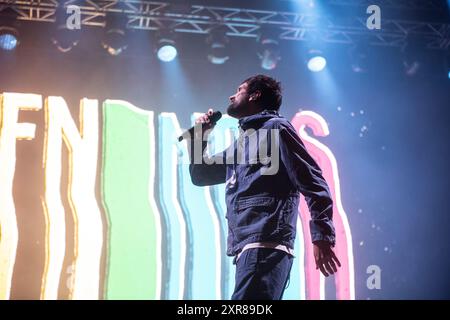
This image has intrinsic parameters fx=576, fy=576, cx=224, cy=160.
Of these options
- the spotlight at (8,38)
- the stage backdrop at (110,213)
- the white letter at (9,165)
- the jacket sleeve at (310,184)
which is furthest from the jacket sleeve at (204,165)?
the spotlight at (8,38)

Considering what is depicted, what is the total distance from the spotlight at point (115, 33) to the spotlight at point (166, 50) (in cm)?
30

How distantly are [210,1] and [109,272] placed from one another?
2.31 m

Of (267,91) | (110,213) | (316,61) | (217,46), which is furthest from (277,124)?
(316,61)

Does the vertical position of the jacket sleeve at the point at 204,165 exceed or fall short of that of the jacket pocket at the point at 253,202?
it exceeds it

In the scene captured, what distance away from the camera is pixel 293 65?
5090 millimetres

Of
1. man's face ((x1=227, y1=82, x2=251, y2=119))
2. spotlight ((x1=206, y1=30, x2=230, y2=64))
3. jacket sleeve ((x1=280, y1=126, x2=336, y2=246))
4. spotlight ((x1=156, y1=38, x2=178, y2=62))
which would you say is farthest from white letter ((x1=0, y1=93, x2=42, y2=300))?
jacket sleeve ((x1=280, y1=126, x2=336, y2=246))

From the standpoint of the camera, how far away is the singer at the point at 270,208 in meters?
1.86

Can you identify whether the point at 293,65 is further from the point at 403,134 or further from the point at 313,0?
the point at 403,134

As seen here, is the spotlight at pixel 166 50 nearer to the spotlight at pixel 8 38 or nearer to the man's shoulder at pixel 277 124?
the spotlight at pixel 8 38

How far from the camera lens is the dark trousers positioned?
1835mm

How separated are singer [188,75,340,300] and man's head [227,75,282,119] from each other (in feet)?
0.21

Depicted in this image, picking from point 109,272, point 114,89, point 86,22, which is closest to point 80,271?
point 109,272

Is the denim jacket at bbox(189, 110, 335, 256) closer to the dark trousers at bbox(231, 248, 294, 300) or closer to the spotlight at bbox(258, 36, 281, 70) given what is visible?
the dark trousers at bbox(231, 248, 294, 300)
